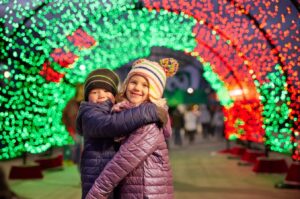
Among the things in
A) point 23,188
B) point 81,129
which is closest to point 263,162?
point 23,188

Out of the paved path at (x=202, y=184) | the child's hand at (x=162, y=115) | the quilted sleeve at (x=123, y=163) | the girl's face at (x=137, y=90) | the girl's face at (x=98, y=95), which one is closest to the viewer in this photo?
the quilted sleeve at (x=123, y=163)

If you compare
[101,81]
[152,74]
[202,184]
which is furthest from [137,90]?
[202,184]

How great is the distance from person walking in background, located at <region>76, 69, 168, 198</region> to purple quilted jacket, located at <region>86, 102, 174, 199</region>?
8cm

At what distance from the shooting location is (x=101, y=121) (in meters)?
3.54

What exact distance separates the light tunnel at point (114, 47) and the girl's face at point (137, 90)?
4.62 metres

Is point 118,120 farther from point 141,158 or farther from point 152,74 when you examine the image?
point 152,74

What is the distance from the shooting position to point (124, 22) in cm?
1235

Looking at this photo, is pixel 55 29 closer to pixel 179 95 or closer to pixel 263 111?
pixel 263 111

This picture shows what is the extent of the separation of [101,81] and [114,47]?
36.1 ft

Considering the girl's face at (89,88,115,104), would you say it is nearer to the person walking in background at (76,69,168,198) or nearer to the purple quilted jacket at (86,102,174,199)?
the person walking in background at (76,69,168,198)

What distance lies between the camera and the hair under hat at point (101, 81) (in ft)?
13.1

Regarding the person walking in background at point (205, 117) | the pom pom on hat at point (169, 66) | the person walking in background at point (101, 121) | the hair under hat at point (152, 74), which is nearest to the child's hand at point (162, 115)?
the person walking in background at point (101, 121)

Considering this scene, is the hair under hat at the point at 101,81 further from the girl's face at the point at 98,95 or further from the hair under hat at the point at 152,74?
the hair under hat at the point at 152,74

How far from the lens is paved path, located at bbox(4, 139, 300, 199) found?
29.2ft
